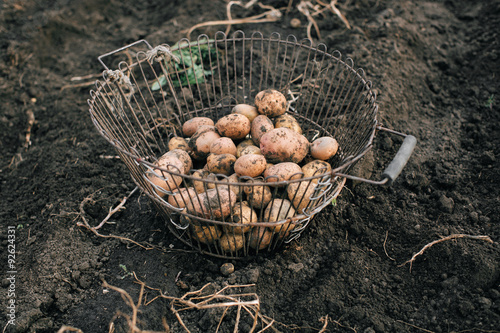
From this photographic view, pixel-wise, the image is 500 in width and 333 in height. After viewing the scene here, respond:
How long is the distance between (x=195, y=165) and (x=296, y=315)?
146 centimetres

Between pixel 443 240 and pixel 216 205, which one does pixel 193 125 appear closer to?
pixel 216 205

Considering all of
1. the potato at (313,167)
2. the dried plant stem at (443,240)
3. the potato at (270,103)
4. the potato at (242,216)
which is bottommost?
the dried plant stem at (443,240)

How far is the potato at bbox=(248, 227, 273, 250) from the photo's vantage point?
2.32 meters

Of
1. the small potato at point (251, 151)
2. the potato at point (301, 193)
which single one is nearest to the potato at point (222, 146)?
the small potato at point (251, 151)

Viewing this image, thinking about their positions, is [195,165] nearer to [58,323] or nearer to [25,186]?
[58,323]

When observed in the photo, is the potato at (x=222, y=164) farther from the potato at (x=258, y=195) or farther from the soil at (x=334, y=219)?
the soil at (x=334, y=219)

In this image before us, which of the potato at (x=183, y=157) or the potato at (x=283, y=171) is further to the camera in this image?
the potato at (x=183, y=157)

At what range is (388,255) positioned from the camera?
253 cm

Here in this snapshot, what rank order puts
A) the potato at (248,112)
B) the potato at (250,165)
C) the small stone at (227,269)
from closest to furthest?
the potato at (250,165), the small stone at (227,269), the potato at (248,112)

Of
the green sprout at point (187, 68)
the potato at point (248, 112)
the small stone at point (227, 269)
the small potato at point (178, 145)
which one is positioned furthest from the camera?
the green sprout at point (187, 68)

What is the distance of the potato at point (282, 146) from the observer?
241cm

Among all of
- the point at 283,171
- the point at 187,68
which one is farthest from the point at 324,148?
the point at 187,68

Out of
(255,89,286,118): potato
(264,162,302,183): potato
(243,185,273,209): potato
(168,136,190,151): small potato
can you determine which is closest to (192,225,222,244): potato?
(243,185,273,209): potato

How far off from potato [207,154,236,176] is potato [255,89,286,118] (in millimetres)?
567
